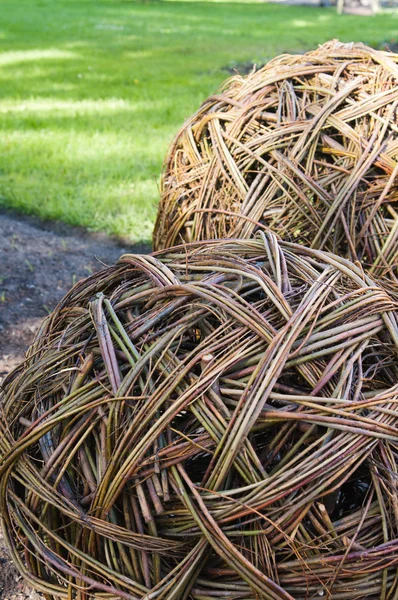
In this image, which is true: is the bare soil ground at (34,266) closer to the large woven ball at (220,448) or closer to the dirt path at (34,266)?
the dirt path at (34,266)

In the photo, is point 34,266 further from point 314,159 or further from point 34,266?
point 314,159

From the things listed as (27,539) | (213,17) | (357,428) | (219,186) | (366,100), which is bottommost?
(27,539)

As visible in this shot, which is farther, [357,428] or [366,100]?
[366,100]

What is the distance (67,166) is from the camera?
5.71 meters

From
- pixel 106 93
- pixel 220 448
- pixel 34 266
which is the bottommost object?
pixel 34 266

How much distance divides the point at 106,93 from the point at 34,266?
182 inches

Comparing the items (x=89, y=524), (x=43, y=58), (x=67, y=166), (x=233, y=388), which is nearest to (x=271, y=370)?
(x=233, y=388)

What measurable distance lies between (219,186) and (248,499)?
1603mm

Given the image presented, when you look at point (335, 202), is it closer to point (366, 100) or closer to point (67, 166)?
point (366, 100)

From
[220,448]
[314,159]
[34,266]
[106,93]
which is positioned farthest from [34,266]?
[106,93]

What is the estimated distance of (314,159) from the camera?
257 centimetres

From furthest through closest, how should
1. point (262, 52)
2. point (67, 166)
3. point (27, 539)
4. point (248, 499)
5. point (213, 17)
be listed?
1. point (213, 17)
2. point (262, 52)
3. point (67, 166)
4. point (27, 539)
5. point (248, 499)

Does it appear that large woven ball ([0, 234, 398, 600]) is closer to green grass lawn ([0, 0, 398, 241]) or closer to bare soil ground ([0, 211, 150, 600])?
bare soil ground ([0, 211, 150, 600])

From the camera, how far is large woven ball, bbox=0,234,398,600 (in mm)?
1379
